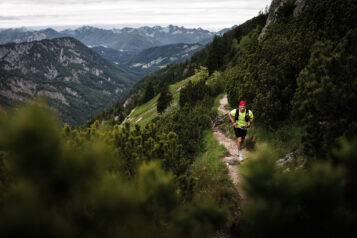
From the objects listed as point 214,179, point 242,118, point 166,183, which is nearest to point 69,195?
point 166,183

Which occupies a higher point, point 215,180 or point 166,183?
point 166,183

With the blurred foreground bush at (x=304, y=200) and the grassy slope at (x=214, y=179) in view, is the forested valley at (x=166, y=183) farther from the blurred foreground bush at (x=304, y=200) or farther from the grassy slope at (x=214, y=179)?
the grassy slope at (x=214, y=179)

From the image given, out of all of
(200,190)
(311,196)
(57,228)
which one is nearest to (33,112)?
(57,228)

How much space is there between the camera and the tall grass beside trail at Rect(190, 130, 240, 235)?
7932mm

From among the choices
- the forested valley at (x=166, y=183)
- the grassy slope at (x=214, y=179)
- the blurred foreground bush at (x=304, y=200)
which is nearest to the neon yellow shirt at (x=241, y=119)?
the grassy slope at (x=214, y=179)

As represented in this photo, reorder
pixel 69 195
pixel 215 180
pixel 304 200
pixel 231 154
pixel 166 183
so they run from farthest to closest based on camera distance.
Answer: pixel 231 154 < pixel 215 180 < pixel 166 183 < pixel 304 200 < pixel 69 195

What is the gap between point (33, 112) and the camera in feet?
9.88

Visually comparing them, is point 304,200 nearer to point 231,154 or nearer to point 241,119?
point 241,119

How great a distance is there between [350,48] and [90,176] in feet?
28.9

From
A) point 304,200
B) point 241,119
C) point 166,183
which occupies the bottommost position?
point 241,119

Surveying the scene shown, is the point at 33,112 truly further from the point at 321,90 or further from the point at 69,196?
the point at 321,90

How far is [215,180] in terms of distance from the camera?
34.8ft

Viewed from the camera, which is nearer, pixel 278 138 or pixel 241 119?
pixel 241 119

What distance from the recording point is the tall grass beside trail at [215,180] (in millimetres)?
7932
